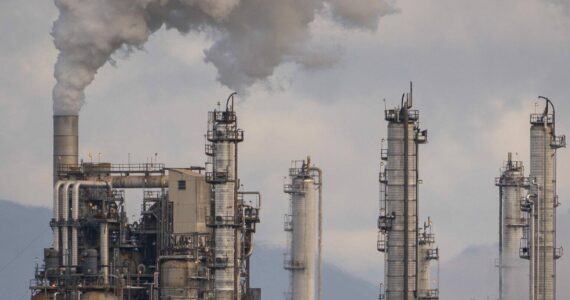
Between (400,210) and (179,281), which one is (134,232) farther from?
(400,210)

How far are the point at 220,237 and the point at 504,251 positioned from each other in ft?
60.7

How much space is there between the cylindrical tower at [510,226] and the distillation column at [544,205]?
6.58m

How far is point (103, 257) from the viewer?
11638cm

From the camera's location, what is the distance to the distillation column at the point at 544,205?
365ft

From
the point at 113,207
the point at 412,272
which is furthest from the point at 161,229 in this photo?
the point at 412,272

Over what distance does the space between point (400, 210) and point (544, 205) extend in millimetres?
10985

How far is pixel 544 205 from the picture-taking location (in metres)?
112

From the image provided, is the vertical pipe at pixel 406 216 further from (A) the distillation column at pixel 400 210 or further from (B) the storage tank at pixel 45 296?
(B) the storage tank at pixel 45 296

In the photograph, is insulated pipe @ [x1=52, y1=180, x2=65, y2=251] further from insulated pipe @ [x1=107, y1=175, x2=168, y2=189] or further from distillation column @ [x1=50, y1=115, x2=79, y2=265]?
insulated pipe @ [x1=107, y1=175, x2=168, y2=189]

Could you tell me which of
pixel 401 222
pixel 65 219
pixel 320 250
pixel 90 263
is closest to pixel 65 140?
pixel 65 219

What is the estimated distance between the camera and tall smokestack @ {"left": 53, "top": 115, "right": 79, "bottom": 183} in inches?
4631

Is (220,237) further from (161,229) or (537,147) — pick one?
(537,147)

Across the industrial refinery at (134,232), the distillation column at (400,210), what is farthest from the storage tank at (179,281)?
the distillation column at (400,210)

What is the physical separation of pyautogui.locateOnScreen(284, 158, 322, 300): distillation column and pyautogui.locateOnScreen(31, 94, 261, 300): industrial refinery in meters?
2.22
